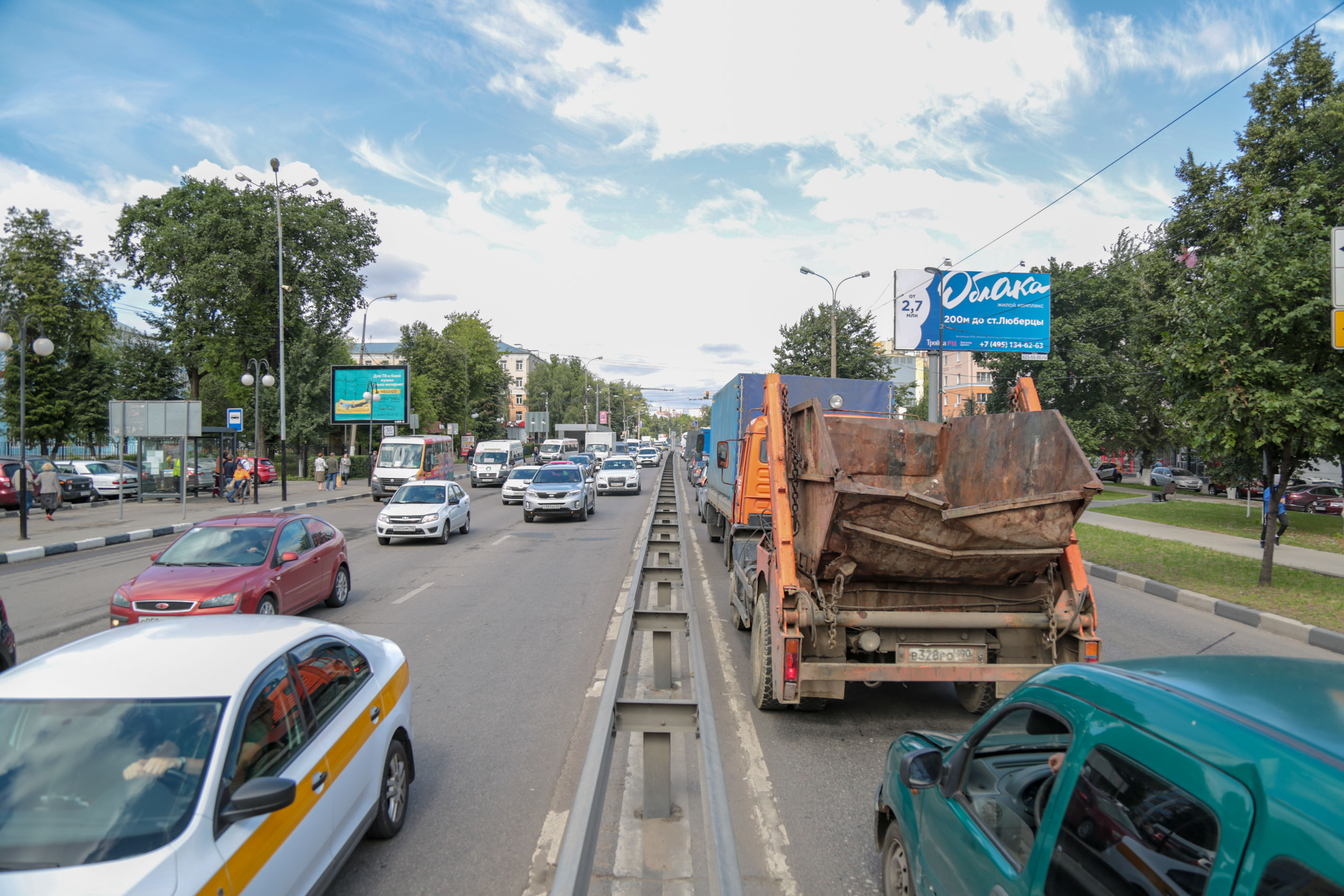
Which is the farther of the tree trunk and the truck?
the tree trunk

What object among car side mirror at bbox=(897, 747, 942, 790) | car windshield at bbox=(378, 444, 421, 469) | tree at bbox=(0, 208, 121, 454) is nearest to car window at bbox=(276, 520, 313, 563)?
car side mirror at bbox=(897, 747, 942, 790)

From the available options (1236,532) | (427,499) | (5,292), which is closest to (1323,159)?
(1236,532)

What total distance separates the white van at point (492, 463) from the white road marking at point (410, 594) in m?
25.9

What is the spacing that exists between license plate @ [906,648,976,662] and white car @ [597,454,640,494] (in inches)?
1079

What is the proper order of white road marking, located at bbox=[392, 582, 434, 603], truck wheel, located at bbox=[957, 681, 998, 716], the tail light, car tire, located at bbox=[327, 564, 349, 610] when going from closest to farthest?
the tail light → truck wheel, located at bbox=[957, 681, 998, 716] → car tire, located at bbox=[327, 564, 349, 610] → white road marking, located at bbox=[392, 582, 434, 603]

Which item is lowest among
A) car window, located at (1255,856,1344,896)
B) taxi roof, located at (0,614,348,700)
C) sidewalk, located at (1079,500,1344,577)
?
sidewalk, located at (1079,500,1344,577)

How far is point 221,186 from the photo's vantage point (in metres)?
42.6

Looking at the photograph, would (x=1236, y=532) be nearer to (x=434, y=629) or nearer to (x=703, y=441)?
(x=703, y=441)

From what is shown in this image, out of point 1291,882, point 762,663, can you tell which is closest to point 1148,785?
point 1291,882

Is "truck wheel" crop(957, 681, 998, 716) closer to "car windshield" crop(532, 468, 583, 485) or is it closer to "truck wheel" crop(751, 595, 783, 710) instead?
"truck wheel" crop(751, 595, 783, 710)

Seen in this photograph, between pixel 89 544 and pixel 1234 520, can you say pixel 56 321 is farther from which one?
pixel 1234 520

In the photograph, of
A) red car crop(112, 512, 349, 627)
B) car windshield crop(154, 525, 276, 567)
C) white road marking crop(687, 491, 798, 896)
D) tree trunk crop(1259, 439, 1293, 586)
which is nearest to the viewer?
white road marking crop(687, 491, 798, 896)

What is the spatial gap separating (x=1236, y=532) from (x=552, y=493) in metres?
18.2

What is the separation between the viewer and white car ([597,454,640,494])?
32656 millimetres
